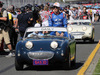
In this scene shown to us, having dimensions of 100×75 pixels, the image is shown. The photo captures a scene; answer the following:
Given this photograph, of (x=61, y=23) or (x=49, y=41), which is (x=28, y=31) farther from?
(x=61, y=23)

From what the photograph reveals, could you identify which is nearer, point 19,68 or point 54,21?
point 19,68

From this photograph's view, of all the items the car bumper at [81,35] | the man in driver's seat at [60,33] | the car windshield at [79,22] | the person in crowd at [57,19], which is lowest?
the car bumper at [81,35]

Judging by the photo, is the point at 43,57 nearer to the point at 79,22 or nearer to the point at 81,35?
the point at 81,35

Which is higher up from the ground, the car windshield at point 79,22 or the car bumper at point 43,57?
the car bumper at point 43,57

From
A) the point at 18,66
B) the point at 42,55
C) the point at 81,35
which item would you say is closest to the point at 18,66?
the point at 18,66

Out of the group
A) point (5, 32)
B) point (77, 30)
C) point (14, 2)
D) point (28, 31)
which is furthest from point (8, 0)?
point (28, 31)

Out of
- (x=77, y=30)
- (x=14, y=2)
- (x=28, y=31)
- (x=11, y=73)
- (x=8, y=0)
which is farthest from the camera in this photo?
(x=14, y=2)

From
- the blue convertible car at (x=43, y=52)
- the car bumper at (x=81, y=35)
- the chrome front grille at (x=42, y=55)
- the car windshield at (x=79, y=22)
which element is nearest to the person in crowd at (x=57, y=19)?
the blue convertible car at (x=43, y=52)

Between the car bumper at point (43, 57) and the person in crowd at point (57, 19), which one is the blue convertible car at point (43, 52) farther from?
the person in crowd at point (57, 19)

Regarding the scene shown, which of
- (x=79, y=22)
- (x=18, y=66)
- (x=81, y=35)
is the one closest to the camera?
(x=18, y=66)

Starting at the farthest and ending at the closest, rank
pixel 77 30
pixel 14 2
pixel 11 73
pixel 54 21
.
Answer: pixel 14 2, pixel 77 30, pixel 54 21, pixel 11 73

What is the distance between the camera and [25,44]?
1064 cm

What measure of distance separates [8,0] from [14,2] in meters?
2.46

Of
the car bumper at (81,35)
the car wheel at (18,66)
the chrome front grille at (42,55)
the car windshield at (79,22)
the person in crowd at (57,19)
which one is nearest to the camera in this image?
the chrome front grille at (42,55)
